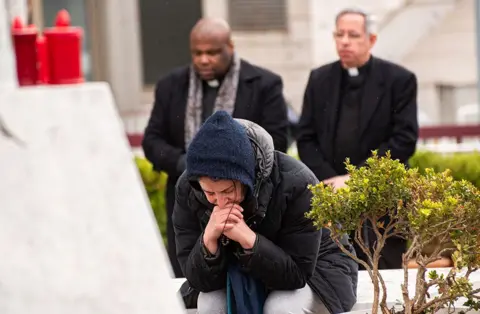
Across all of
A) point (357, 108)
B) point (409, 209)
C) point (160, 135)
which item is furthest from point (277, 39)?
point (409, 209)

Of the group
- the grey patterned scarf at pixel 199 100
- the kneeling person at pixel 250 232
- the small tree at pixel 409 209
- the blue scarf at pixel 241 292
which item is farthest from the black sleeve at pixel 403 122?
the small tree at pixel 409 209

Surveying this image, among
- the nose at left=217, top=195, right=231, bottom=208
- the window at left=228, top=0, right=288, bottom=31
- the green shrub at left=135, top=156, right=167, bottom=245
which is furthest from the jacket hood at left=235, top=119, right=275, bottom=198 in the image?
the window at left=228, top=0, right=288, bottom=31

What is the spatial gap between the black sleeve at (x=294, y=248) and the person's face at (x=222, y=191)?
217mm

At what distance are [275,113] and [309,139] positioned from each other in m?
0.30

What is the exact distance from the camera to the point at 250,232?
18.4 ft

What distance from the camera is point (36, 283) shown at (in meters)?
3.85

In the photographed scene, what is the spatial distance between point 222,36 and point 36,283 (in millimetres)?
4072

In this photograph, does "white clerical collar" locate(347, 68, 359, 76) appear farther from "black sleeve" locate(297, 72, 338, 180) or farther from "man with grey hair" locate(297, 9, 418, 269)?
"black sleeve" locate(297, 72, 338, 180)

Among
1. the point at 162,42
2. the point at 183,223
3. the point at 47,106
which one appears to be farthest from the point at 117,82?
the point at 47,106

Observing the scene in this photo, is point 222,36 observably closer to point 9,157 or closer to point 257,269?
point 257,269

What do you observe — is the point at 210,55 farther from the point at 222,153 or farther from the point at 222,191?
the point at 222,153

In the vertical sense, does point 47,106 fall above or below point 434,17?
above

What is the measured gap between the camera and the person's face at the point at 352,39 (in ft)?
25.2

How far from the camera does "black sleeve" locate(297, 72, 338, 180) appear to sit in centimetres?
767
